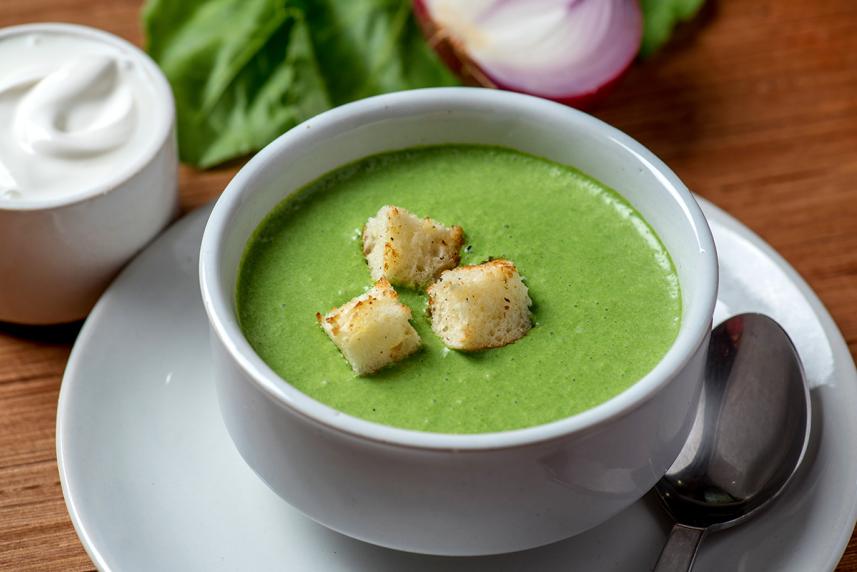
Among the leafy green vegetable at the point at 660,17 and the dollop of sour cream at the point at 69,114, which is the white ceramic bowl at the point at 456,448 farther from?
the leafy green vegetable at the point at 660,17

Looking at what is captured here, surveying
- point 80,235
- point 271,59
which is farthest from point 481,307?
point 271,59

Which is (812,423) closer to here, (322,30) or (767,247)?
(767,247)

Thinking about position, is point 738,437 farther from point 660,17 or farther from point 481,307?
point 660,17

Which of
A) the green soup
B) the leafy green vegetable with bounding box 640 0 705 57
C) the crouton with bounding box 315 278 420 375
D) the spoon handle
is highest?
the crouton with bounding box 315 278 420 375

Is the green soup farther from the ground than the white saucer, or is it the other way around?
the green soup

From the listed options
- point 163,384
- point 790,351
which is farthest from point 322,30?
point 790,351

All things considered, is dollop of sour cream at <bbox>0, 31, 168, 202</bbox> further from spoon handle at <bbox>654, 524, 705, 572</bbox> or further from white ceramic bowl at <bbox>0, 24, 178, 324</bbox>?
spoon handle at <bbox>654, 524, 705, 572</bbox>

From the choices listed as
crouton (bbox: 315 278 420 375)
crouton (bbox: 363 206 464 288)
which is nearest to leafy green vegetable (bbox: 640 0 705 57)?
crouton (bbox: 363 206 464 288)
